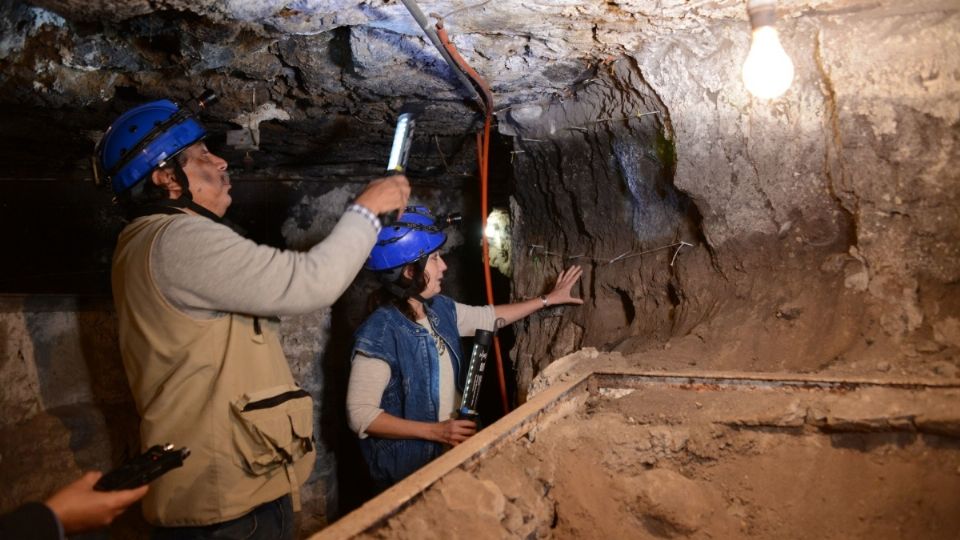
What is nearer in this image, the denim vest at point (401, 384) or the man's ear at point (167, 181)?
the man's ear at point (167, 181)

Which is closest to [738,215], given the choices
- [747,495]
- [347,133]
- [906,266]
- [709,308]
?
[709,308]

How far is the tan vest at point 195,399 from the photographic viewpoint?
1605 millimetres

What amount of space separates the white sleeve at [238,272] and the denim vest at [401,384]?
1.11 meters

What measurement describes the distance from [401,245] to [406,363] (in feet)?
1.96

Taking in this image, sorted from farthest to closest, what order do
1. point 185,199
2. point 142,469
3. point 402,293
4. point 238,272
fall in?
point 402,293 < point 185,199 < point 238,272 < point 142,469

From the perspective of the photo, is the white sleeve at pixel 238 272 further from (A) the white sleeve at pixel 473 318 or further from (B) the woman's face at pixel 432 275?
(A) the white sleeve at pixel 473 318

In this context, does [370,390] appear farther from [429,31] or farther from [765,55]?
[765,55]

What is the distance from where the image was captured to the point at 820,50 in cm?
199

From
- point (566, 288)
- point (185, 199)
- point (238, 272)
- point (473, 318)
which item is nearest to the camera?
point (238, 272)

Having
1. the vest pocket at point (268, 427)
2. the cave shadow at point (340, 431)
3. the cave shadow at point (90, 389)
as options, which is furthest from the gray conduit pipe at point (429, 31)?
the cave shadow at point (340, 431)

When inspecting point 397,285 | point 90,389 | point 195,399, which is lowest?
point 90,389

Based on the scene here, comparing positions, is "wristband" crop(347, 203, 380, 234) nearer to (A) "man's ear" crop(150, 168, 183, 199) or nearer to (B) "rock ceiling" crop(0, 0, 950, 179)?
(A) "man's ear" crop(150, 168, 183, 199)

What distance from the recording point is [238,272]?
1.50 m

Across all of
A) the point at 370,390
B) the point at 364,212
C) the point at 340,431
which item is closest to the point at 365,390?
the point at 370,390
